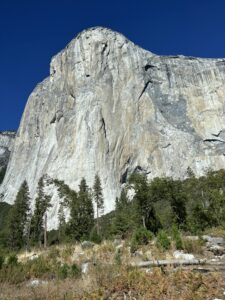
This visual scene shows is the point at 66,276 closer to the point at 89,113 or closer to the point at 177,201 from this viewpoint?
the point at 177,201

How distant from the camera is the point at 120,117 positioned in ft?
375

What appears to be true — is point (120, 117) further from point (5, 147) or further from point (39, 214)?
point (5, 147)

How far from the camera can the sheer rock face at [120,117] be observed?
108 m

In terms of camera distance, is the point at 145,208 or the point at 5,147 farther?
the point at 5,147

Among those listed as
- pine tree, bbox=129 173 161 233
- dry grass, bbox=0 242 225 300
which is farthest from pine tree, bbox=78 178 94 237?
dry grass, bbox=0 242 225 300

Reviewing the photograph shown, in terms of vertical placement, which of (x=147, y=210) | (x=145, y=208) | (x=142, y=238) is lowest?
(x=142, y=238)

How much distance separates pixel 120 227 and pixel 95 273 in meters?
41.5

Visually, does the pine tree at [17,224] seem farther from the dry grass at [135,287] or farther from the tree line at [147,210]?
the dry grass at [135,287]

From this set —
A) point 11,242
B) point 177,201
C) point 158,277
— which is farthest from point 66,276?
point 11,242

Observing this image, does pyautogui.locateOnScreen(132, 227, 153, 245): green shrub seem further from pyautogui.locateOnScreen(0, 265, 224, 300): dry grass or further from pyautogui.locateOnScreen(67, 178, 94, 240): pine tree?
pyautogui.locateOnScreen(67, 178, 94, 240): pine tree

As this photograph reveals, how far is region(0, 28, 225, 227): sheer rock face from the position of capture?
10762 cm

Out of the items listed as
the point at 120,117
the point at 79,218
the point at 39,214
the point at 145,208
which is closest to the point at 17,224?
the point at 39,214

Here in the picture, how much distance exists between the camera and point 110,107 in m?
116

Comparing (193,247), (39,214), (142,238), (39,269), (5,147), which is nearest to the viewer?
(39,269)
